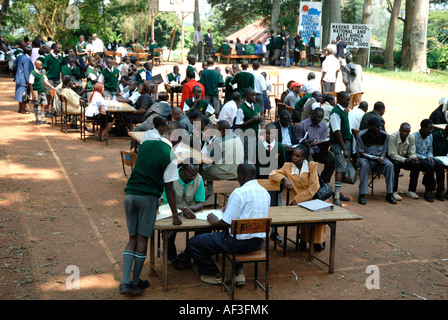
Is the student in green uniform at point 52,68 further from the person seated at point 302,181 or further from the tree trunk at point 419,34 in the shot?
the tree trunk at point 419,34

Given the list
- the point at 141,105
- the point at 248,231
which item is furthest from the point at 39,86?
the point at 248,231

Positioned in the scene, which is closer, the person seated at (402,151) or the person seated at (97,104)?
the person seated at (402,151)

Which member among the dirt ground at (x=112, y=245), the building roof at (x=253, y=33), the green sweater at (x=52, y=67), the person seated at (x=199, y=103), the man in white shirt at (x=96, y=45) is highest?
the building roof at (x=253, y=33)

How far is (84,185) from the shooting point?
956 centimetres

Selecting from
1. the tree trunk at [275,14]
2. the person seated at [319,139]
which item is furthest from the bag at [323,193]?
the tree trunk at [275,14]

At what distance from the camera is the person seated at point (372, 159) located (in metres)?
9.24

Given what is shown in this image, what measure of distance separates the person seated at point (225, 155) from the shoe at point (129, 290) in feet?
9.05

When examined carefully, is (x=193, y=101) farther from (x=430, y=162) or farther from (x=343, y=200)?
(x=430, y=162)

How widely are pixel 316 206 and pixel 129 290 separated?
236cm

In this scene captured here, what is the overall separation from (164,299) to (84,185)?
4.65 m

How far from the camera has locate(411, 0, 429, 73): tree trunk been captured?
25.1 metres

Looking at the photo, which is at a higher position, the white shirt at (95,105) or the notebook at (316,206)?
the white shirt at (95,105)

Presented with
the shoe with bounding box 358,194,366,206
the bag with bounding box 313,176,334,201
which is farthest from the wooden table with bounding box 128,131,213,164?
the shoe with bounding box 358,194,366,206

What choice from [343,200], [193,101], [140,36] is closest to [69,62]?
[193,101]
